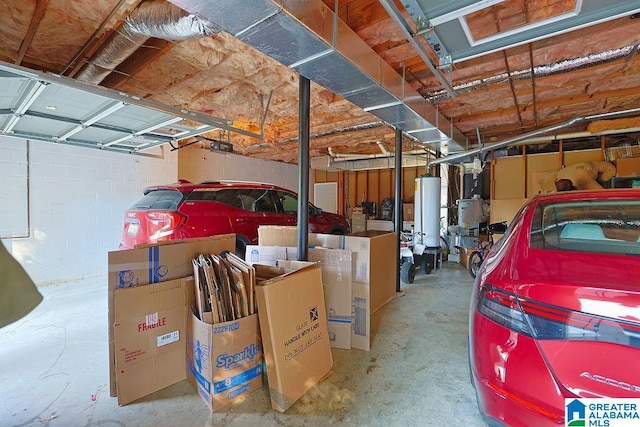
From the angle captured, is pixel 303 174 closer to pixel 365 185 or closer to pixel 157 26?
pixel 157 26

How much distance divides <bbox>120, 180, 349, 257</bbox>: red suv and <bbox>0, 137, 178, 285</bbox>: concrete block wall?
4.90 feet

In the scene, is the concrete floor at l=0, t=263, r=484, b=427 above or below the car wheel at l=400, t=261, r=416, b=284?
below

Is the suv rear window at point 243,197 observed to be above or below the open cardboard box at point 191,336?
above

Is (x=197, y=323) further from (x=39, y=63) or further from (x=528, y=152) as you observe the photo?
(x=528, y=152)

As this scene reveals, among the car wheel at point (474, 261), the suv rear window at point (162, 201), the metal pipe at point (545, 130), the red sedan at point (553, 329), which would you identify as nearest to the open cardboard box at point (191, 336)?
the red sedan at point (553, 329)

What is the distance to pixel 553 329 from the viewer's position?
0.97 m

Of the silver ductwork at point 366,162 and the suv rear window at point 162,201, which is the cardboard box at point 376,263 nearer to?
the suv rear window at point 162,201

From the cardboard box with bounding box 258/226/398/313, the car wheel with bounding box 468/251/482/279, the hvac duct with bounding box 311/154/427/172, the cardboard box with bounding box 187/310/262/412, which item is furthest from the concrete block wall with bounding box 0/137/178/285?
the car wheel with bounding box 468/251/482/279

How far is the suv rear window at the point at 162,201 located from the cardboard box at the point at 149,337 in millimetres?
1623

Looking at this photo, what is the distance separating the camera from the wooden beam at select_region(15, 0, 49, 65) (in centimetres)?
192

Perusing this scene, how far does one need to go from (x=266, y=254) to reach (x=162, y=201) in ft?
5.15

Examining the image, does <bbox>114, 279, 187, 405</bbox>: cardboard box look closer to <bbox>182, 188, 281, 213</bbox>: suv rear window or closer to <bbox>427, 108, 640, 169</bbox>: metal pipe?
<bbox>182, 188, 281, 213</bbox>: suv rear window

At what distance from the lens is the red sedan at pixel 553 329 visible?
2.91 ft

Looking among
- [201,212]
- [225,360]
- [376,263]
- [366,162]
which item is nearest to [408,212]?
Answer: [366,162]
